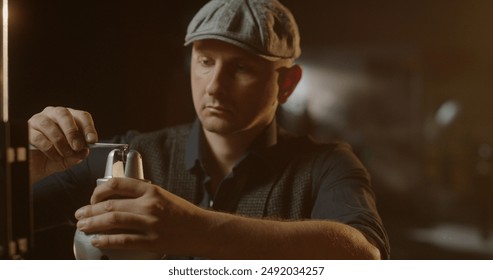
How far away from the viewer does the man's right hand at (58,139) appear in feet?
3.24

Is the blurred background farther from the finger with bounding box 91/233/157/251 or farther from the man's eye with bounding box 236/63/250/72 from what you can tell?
the finger with bounding box 91/233/157/251

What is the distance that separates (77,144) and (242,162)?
311mm

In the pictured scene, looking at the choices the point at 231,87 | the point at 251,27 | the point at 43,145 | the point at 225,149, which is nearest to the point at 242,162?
the point at 225,149

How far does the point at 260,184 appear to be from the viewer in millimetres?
1074

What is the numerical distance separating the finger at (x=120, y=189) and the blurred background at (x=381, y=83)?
28 cm

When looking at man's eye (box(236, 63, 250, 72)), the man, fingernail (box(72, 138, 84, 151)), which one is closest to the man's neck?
the man

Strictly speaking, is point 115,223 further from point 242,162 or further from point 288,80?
point 288,80

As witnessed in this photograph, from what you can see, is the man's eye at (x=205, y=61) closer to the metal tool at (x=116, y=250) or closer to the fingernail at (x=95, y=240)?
the metal tool at (x=116, y=250)

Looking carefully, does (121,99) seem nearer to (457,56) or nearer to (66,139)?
(66,139)

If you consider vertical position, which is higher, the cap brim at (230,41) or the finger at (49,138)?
the cap brim at (230,41)

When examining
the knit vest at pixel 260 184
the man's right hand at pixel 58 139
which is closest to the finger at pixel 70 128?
the man's right hand at pixel 58 139

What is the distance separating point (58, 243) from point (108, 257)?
0.27 metres

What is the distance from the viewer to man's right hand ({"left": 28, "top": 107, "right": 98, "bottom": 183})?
987mm

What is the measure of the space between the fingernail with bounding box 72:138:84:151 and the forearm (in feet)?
0.84
